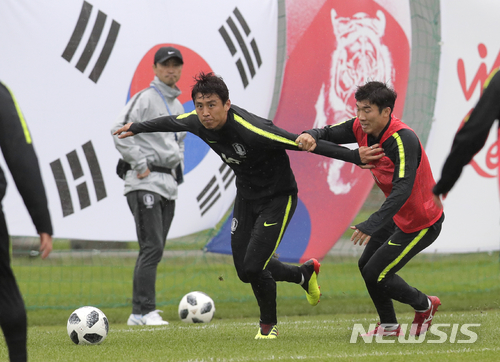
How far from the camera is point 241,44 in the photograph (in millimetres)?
8828

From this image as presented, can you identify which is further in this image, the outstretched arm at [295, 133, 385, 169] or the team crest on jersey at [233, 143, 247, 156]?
the team crest on jersey at [233, 143, 247, 156]

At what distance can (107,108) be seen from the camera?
8117mm

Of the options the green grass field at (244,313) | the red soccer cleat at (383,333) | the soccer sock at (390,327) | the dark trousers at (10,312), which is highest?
the dark trousers at (10,312)

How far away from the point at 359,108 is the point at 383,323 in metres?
1.81

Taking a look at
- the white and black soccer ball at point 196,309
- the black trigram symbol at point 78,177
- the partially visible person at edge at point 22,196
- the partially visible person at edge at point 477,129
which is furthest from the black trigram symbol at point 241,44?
the partially visible person at edge at point 22,196

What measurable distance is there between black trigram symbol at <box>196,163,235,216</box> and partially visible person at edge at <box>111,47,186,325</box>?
148cm

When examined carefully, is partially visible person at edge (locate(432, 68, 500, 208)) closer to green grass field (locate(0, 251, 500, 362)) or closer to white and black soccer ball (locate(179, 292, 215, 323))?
green grass field (locate(0, 251, 500, 362))

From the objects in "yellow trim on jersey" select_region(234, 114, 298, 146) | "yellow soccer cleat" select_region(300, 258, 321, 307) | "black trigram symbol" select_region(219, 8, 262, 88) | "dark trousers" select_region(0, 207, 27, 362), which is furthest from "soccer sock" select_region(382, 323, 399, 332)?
"black trigram symbol" select_region(219, 8, 262, 88)

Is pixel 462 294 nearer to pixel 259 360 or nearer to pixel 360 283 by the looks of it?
pixel 360 283

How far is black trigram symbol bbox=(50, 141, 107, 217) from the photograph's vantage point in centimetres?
785

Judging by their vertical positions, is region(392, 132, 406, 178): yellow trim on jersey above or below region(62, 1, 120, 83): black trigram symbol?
below

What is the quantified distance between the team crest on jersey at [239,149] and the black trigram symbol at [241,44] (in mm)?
3730

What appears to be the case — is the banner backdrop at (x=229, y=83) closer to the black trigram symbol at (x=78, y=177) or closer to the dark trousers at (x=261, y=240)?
the black trigram symbol at (x=78, y=177)

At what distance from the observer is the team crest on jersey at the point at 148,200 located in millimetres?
6723
